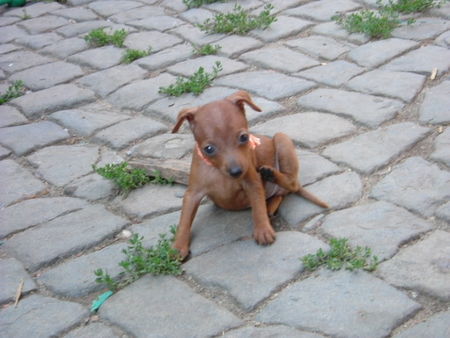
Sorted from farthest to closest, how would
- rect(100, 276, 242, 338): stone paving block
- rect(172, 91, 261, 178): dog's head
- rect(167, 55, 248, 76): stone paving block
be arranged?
rect(167, 55, 248, 76): stone paving block < rect(172, 91, 261, 178): dog's head < rect(100, 276, 242, 338): stone paving block

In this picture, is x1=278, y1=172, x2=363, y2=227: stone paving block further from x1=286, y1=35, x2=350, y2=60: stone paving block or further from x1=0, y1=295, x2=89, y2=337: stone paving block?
x1=286, y1=35, x2=350, y2=60: stone paving block

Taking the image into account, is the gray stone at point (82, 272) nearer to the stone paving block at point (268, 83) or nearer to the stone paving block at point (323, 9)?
the stone paving block at point (268, 83)

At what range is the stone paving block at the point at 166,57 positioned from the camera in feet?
19.7

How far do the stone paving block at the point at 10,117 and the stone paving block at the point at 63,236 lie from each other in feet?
5.40

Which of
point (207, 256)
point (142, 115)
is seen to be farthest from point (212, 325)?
point (142, 115)

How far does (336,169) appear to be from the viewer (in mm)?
4109

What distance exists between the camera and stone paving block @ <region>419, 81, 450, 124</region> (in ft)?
14.9

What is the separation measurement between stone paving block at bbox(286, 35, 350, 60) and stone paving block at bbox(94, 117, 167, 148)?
1611 mm

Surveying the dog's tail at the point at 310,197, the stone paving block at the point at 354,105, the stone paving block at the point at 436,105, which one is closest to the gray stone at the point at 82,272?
the dog's tail at the point at 310,197

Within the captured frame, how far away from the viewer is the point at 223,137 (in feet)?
10.8

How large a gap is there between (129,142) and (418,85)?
85.8 inches

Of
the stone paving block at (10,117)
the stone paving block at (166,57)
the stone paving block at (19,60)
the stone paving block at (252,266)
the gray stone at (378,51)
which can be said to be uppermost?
the gray stone at (378,51)

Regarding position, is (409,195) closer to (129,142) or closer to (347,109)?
(347,109)

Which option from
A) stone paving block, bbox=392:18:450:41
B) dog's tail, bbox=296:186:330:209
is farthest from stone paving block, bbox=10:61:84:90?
dog's tail, bbox=296:186:330:209
